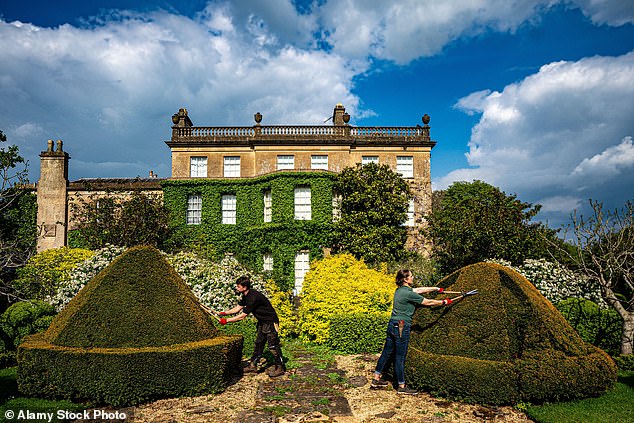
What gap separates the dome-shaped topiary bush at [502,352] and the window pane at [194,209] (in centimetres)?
1907

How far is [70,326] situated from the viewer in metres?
7.16

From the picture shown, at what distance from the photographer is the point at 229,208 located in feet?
79.7

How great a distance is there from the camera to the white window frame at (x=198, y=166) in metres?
26.0

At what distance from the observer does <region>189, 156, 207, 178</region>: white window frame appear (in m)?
26.0

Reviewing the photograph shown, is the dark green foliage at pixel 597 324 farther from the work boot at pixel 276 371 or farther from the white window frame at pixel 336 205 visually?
the white window frame at pixel 336 205

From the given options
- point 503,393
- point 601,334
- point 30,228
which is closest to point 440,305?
point 503,393

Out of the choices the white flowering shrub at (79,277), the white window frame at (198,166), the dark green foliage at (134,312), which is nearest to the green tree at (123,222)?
the white window frame at (198,166)

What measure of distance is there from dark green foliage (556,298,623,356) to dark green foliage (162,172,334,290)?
12707 mm

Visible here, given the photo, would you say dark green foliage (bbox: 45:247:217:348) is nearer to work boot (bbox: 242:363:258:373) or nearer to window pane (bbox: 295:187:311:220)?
work boot (bbox: 242:363:258:373)

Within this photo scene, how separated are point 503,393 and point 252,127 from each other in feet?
74.0

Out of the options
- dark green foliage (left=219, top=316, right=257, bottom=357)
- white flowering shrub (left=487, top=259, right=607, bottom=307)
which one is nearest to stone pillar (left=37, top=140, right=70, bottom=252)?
dark green foliage (left=219, top=316, right=257, bottom=357)

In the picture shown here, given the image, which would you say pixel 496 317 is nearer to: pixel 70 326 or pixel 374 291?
pixel 374 291

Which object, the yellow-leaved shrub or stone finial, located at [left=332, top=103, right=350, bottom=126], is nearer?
the yellow-leaved shrub

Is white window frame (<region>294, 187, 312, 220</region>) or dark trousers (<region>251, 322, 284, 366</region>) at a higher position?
white window frame (<region>294, 187, 312, 220</region>)
